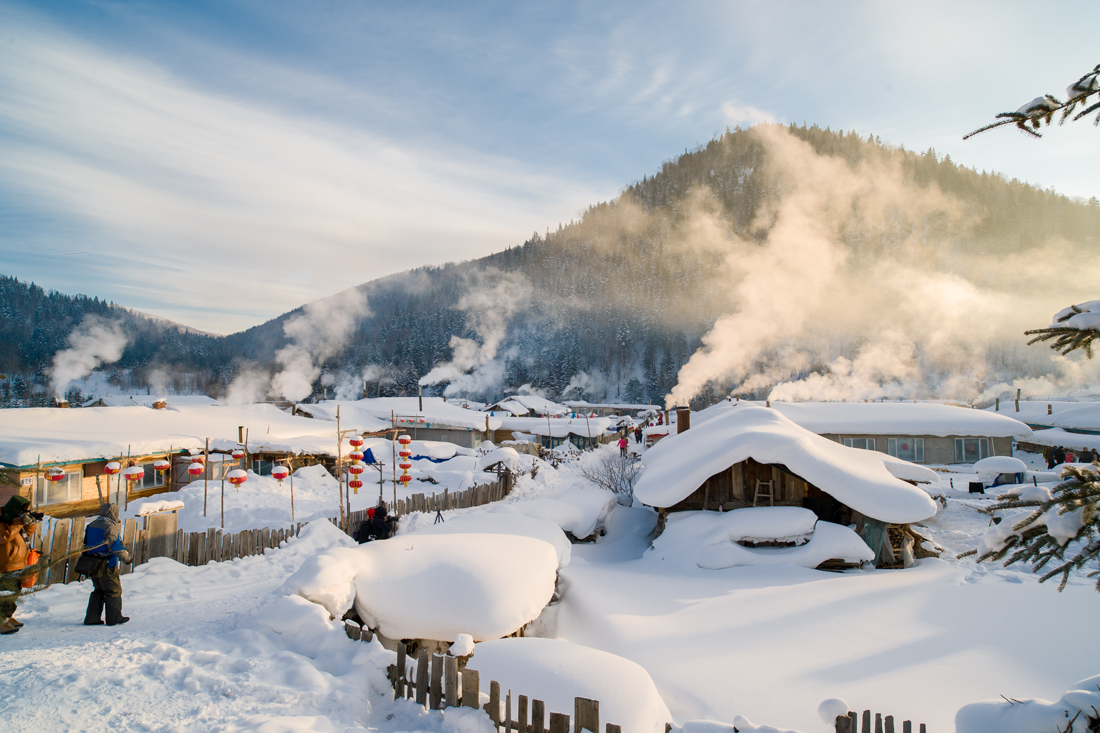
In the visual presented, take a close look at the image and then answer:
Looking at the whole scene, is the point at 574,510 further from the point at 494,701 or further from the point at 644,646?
the point at 494,701

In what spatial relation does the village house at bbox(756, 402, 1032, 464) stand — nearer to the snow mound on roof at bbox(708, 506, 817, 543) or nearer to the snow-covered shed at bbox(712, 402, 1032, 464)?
the snow-covered shed at bbox(712, 402, 1032, 464)

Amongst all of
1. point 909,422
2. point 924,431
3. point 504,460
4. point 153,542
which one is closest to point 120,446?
point 153,542

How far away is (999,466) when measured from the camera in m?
23.7

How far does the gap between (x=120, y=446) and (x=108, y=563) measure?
14556 millimetres

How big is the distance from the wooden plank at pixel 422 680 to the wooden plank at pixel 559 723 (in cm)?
156

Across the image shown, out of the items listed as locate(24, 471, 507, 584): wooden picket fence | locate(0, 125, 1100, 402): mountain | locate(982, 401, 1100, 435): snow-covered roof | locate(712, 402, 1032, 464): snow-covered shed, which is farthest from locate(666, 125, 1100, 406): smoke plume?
locate(24, 471, 507, 584): wooden picket fence

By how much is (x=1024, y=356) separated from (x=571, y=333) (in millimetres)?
80060

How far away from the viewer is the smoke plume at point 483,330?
9648 centimetres

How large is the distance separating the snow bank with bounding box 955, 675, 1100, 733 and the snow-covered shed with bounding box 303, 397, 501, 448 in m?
33.3

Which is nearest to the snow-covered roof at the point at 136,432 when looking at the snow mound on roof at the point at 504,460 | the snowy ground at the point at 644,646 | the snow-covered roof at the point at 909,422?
the snow mound on roof at the point at 504,460

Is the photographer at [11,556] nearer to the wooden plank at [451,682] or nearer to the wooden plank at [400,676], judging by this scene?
the wooden plank at [400,676]

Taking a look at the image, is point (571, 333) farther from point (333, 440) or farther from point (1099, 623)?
point (1099, 623)

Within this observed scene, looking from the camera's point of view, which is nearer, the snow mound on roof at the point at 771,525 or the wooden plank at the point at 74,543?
the wooden plank at the point at 74,543

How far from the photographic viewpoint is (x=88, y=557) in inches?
288
